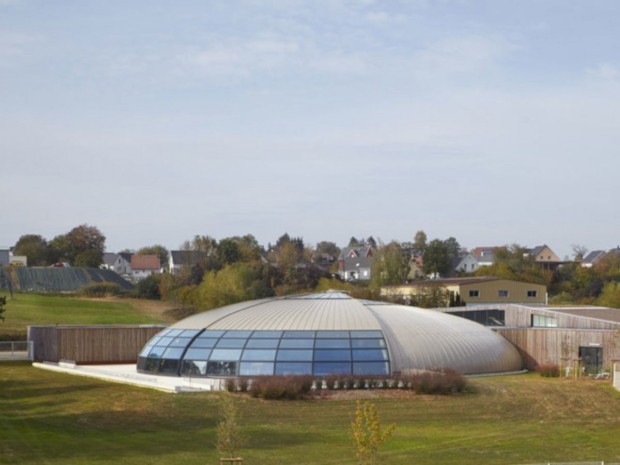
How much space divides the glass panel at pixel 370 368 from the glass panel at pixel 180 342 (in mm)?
7747

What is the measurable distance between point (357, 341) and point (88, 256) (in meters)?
93.3

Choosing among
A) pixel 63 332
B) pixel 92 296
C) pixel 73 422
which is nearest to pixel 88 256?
pixel 92 296

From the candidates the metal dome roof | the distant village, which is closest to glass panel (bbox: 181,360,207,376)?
the metal dome roof

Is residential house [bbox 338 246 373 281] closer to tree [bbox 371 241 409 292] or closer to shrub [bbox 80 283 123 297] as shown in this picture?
tree [bbox 371 241 409 292]

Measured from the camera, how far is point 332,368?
39.6 meters

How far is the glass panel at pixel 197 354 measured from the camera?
41.5m

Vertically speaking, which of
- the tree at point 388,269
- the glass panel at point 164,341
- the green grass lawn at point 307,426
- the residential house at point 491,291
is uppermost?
the tree at point 388,269

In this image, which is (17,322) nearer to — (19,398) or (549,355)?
(19,398)

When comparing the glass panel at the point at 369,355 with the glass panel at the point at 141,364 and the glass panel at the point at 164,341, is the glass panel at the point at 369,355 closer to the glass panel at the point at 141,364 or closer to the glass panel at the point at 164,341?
the glass panel at the point at 164,341

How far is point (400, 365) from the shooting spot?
40.2 metres

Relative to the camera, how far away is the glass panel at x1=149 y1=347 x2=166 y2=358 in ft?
144

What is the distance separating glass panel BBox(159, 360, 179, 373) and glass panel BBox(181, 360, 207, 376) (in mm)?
456

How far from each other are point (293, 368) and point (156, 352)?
7452mm

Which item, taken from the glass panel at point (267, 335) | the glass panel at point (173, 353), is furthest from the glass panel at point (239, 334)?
the glass panel at point (173, 353)
